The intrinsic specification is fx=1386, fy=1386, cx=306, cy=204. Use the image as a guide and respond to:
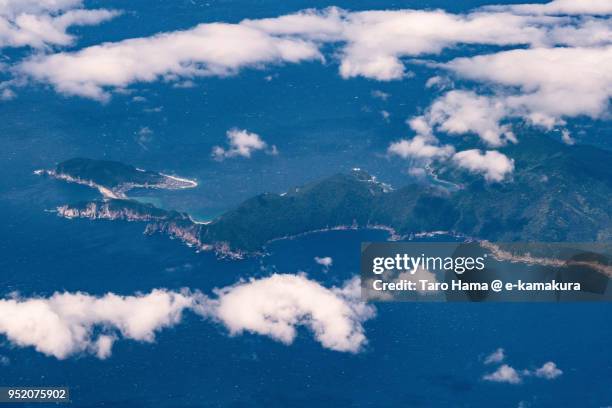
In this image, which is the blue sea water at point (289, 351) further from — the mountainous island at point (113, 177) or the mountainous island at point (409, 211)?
the mountainous island at point (113, 177)

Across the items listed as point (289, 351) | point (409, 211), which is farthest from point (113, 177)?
point (289, 351)

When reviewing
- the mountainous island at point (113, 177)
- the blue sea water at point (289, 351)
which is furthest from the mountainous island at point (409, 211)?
the blue sea water at point (289, 351)

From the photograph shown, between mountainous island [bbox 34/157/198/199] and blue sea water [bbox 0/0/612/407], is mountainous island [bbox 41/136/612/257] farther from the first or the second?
blue sea water [bbox 0/0/612/407]

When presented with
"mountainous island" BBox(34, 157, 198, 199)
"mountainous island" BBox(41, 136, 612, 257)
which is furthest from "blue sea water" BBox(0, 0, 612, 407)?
"mountainous island" BBox(34, 157, 198, 199)

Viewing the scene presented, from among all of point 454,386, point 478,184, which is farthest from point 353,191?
point 454,386

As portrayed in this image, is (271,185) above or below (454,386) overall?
above

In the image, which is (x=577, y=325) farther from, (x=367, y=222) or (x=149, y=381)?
(x=149, y=381)

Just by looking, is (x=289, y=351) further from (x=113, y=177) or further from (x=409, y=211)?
(x=113, y=177)

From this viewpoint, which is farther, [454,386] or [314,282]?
[314,282]
